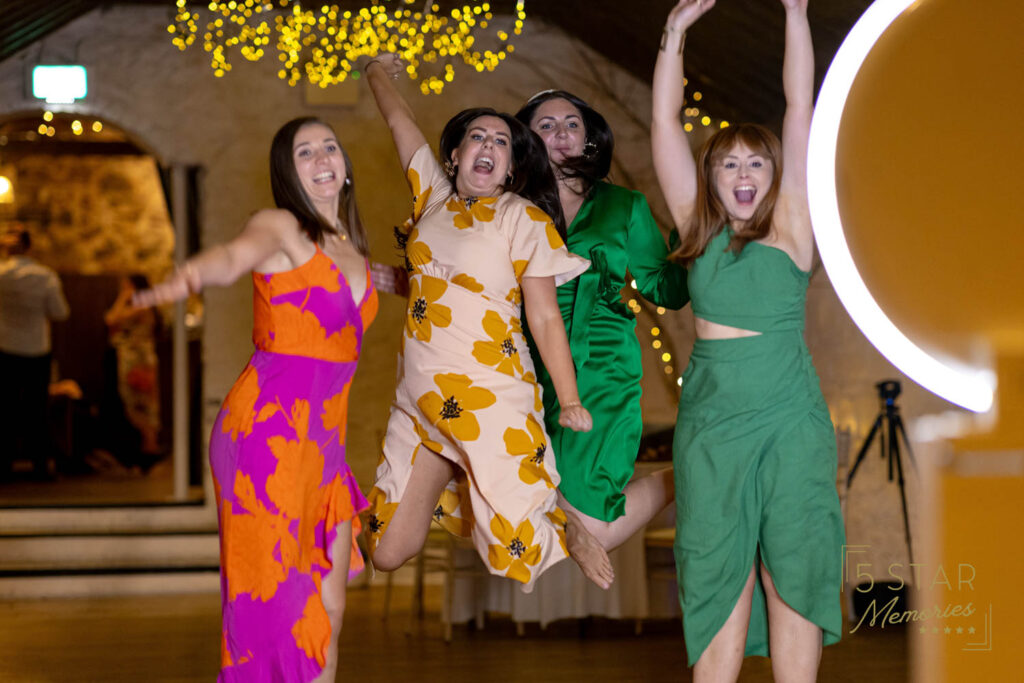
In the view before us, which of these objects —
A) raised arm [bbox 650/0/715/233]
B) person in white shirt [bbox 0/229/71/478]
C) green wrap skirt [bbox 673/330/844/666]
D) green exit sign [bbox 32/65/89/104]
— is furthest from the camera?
person in white shirt [bbox 0/229/71/478]

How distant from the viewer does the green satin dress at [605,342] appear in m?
3.41

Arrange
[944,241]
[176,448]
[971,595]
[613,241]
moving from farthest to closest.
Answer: [176,448]
[613,241]
[944,241]
[971,595]

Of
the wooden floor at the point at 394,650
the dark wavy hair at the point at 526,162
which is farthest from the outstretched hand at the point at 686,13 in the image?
the wooden floor at the point at 394,650

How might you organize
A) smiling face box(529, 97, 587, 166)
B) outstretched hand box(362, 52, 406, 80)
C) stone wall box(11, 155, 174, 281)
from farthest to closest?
stone wall box(11, 155, 174, 281) < outstretched hand box(362, 52, 406, 80) < smiling face box(529, 97, 587, 166)

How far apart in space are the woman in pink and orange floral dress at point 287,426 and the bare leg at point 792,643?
3.80 ft

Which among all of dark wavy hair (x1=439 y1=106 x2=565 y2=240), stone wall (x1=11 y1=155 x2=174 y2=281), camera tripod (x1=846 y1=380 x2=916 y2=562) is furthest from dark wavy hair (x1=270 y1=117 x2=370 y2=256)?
stone wall (x1=11 y1=155 x2=174 y2=281)

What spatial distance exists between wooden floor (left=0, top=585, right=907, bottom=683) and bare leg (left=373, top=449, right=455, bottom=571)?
1.57 metres

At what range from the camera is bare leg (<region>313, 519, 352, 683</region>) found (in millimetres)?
3080

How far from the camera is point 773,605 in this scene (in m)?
2.95

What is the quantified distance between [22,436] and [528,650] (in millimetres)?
6035

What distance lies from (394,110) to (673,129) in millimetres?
914

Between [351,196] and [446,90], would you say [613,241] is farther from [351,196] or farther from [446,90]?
[446,90]

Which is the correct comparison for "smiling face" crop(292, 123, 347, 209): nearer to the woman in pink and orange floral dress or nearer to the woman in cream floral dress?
the woman in pink and orange floral dress

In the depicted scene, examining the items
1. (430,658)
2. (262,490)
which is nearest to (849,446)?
(430,658)
